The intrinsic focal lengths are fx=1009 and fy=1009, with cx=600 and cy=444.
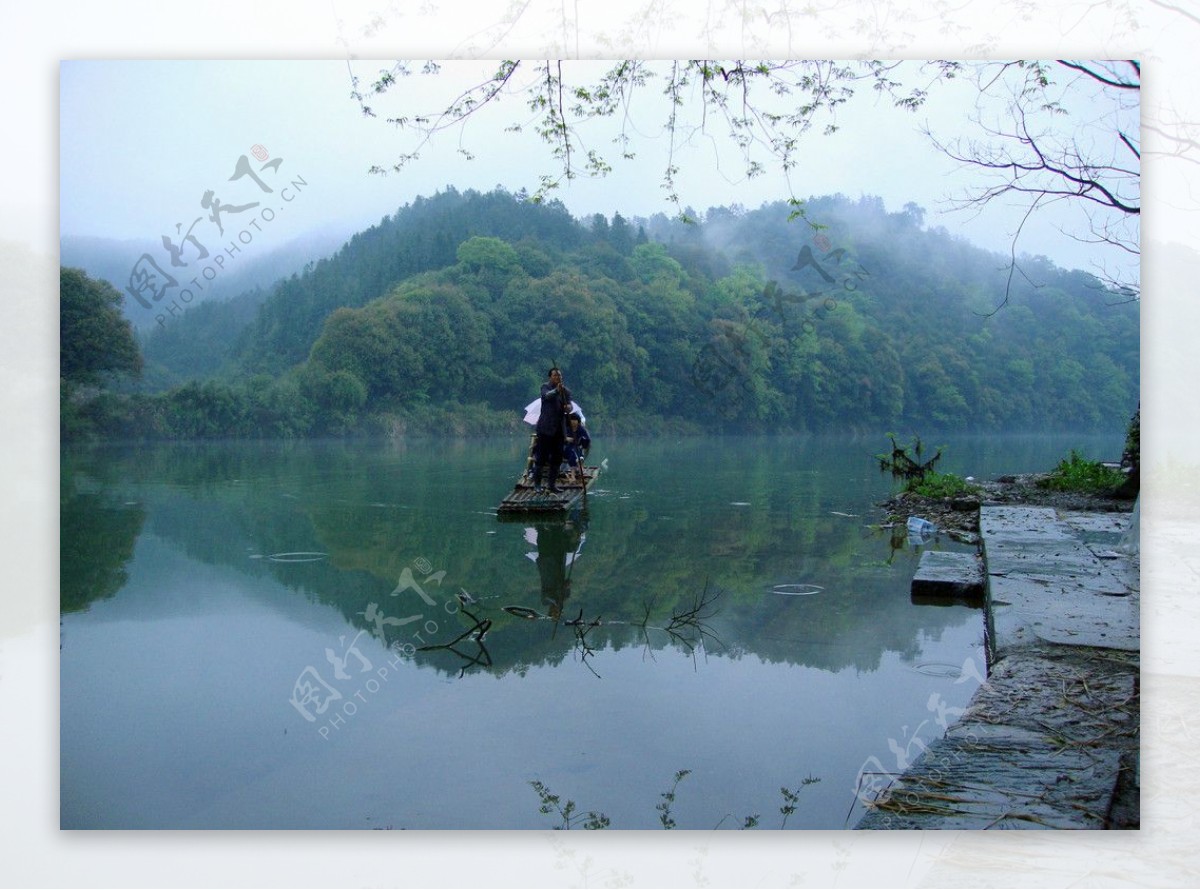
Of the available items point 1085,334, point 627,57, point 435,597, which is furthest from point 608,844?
point 1085,334

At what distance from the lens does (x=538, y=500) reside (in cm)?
1003

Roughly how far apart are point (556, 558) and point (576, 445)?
3.81m

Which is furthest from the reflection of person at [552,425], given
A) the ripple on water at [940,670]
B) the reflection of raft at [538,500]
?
the ripple on water at [940,670]

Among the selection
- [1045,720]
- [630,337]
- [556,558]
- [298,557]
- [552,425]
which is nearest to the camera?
[1045,720]

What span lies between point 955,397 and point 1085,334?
802 centimetres

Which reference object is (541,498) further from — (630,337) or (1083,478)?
(630,337)

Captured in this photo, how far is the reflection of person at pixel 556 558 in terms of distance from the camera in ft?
20.0

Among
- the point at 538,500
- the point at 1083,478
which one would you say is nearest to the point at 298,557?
the point at 538,500

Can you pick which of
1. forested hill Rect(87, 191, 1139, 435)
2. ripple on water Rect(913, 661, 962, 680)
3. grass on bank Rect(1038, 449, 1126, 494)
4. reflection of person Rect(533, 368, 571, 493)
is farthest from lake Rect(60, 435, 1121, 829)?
forested hill Rect(87, 191, 1139, 435)

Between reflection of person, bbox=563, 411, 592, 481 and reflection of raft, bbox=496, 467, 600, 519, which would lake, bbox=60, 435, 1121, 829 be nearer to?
reflection of raft, bbox=496, 467, 600, 519

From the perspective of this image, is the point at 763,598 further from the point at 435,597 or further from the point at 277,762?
the point at 277,762

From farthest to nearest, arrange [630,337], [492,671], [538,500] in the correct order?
[630,337], [538,500], [492,671]

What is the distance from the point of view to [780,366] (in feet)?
78.8

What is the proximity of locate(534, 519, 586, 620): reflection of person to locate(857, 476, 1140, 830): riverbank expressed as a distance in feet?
8.02
